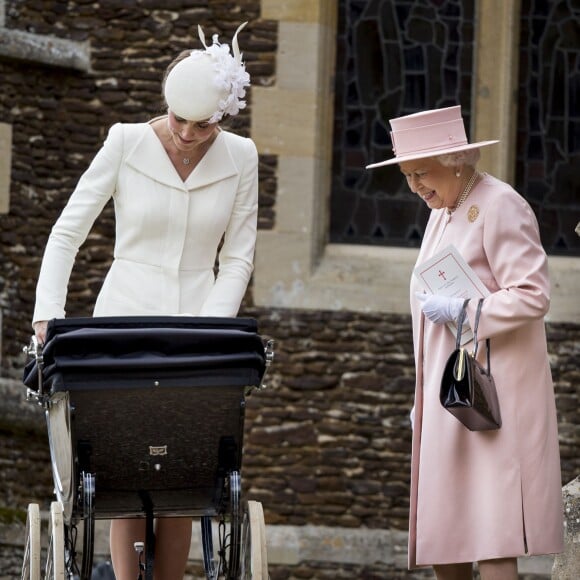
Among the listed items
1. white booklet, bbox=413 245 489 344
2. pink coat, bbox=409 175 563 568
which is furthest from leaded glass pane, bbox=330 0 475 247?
white booklet, bbox=413 245 489 344

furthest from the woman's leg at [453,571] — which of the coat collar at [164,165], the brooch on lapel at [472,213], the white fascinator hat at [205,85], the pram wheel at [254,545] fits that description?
the white fascinator hat at [205,85]

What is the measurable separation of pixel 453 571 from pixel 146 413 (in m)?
1.13

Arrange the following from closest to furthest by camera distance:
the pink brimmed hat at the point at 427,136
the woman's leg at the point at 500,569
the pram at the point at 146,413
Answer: the pram at the point at 146,413 → the woman's leg at the point at 500,569 → the pink brimmed hat at the point at 427,136

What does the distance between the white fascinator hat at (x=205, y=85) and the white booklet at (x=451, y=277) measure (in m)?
0.80

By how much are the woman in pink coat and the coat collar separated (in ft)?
1.93

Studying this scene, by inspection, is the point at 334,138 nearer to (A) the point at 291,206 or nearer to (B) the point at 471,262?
(A) the point at 291,206

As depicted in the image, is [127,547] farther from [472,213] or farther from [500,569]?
[472,213]

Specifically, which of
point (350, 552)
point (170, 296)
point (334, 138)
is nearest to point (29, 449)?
point (350, 552)

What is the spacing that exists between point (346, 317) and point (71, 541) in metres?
4.72

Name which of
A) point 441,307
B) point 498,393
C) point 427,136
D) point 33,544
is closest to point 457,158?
point 427,136

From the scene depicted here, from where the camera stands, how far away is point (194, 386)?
475 cm

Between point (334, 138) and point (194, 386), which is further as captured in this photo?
point (334, 138)

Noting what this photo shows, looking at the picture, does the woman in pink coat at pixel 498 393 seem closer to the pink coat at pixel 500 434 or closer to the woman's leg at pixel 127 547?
the pink coat at pixel 500 434

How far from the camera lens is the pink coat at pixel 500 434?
16.2ft
